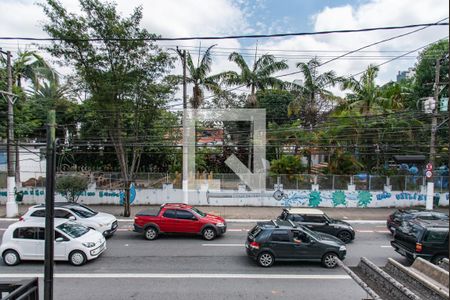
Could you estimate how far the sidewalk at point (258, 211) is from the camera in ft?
64.3

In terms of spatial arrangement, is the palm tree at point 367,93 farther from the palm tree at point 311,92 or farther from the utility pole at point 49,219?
the utility pole at point 49,219

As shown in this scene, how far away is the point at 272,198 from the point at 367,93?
11029 millimetres

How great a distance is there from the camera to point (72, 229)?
11117 mm

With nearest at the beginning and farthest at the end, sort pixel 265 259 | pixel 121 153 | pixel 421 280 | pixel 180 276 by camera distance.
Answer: pixel 421 280, pixel 180 276, pixel 265 259, pixel 121 153

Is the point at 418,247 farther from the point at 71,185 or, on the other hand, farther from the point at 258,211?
the point at 71,185

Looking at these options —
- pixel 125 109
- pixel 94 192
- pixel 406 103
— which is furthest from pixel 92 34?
pixel 406 103

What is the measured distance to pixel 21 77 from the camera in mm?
31578

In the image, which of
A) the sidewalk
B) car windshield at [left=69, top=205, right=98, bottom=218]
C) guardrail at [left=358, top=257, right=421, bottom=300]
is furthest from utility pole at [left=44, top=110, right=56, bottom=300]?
the sidewalk

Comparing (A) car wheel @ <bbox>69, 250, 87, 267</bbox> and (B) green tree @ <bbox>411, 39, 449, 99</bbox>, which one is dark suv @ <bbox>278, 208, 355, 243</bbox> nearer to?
(A) car wheel @ <bbox>69, 250, 87, 267</bbox>

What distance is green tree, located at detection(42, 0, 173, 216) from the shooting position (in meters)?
16.4

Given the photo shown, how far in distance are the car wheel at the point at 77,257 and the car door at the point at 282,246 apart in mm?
6383

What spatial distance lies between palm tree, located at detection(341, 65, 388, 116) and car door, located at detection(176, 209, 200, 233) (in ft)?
53.6

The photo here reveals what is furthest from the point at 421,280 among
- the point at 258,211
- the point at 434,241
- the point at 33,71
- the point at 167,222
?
the point at 33,71

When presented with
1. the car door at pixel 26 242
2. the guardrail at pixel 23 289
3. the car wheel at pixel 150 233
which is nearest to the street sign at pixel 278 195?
the car wheel at pixel 150 233
